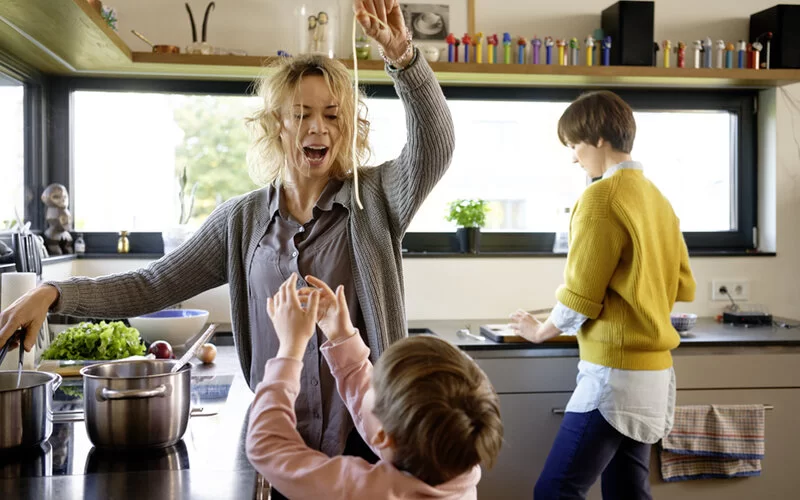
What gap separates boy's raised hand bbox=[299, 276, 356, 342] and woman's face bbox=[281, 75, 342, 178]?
0.33 meters

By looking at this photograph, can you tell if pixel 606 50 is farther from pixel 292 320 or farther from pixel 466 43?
pixel 292 320

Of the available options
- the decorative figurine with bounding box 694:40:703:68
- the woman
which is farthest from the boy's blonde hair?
the decorative figurine with bounding box 694:40:703:68

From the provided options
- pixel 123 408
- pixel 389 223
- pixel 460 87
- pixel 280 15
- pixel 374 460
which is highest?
pixel 280 15

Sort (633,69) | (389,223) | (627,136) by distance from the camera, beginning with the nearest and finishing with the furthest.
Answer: (389,223)
(627,136)
(633,69)

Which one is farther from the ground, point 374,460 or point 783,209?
point 783,209

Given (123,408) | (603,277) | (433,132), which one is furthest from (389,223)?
(603,277)

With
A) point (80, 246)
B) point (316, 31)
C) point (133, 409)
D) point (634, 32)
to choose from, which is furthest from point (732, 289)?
point (133, 409)

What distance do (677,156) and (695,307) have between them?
659mm

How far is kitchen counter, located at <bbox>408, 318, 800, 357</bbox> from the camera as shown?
253cm

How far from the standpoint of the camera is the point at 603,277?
6.82ft

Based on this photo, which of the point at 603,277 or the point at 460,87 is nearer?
the point at 603,277

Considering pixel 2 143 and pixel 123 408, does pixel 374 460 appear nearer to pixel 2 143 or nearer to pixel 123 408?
pixel 123 408

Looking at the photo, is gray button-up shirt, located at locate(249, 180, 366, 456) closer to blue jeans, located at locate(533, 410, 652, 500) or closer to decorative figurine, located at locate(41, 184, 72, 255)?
blue jeans, located at locate(533, 410, 652, 500)

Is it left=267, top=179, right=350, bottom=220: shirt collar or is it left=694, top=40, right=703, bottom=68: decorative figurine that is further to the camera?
left=694, top=40, right=703, bottom=68: decorative figurine
